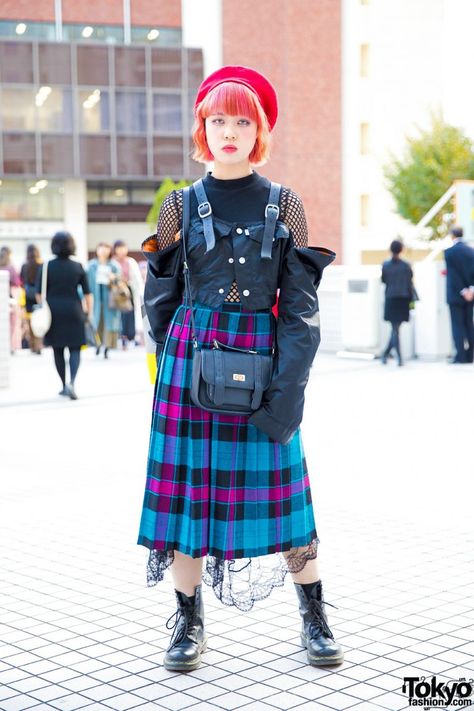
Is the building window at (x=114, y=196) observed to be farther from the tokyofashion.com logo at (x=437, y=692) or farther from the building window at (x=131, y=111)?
the tokyofashion.com logo at (x=437, y=692)

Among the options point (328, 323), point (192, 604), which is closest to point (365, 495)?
point (192, 604)

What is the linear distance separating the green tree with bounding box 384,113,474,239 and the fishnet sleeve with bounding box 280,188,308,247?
47844 millimetres

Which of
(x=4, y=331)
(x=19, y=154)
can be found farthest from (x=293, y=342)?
(x=19, y=154)

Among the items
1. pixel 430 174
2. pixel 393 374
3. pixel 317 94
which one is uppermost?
pixel 317 94

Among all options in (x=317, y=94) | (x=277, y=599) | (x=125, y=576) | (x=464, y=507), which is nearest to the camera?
(x=277, y=599)

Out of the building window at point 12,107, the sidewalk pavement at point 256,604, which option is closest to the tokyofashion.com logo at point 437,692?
the sidewalk pavement at point 256,604

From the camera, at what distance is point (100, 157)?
137 feet

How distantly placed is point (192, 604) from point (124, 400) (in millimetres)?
7682

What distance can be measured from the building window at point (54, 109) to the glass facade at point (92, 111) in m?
0.04

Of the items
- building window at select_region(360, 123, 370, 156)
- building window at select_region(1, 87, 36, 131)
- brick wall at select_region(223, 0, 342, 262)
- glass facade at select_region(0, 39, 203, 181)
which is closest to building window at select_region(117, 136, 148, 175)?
glass facade at select_region(0, 39, 203, 181)

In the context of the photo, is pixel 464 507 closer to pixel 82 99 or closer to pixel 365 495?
pixel 365 495

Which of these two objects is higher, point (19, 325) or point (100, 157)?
point (100, 157)

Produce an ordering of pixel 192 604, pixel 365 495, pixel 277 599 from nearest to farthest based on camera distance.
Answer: pixel 192 604 → pixel 277 599 → pixel 365 495

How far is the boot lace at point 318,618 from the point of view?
354cm
